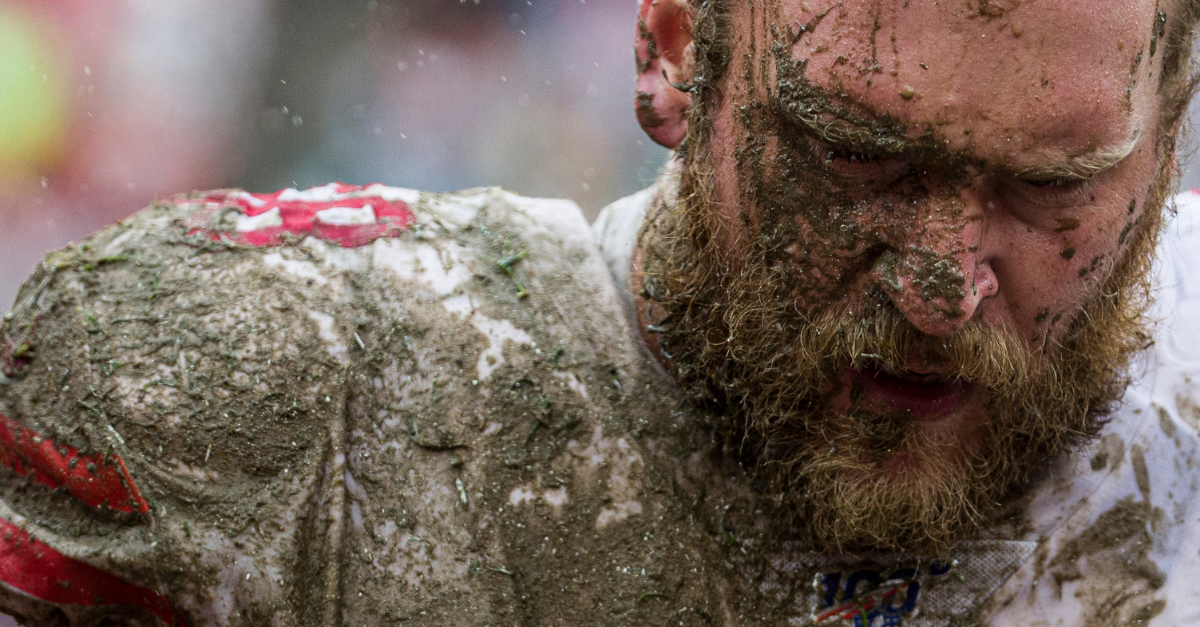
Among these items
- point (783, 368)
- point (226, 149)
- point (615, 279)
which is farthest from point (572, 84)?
point (783, 368)

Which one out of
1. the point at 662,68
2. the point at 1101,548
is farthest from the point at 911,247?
the point at 1101,548

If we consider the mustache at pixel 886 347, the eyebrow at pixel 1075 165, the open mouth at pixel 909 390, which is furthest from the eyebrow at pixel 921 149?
the open mouth at pixel 909 390

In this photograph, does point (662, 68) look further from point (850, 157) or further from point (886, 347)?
point (886, 347)

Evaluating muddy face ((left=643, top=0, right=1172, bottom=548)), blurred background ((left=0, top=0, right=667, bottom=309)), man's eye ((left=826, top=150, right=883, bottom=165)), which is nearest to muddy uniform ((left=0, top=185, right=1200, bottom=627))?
muddy face ((left=643, top=0, right=1172, bottom=548))

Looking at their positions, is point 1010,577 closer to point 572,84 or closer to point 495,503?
point 495,503

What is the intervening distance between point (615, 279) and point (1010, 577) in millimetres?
886

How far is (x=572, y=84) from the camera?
5555mm

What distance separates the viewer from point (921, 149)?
1.46 metres

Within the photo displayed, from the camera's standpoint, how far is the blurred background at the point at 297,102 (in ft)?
14.6

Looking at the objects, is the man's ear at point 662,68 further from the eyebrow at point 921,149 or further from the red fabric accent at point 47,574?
the red fabric accent at point 47,574

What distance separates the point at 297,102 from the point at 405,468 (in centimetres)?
356

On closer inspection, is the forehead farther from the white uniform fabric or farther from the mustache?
the white uniform fabric

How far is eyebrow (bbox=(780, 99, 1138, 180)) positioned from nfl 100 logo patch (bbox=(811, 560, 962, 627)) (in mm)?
719

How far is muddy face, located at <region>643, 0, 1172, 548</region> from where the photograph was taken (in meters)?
1.44
